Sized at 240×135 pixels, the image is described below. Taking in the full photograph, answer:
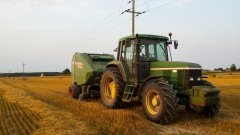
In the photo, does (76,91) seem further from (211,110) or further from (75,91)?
(211,110)

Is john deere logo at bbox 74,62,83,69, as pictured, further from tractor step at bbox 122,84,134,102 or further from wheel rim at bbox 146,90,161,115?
wheel rim at bbox 146,90,161,115

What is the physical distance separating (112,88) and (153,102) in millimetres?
3053

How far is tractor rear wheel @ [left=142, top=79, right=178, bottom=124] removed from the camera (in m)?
9.26

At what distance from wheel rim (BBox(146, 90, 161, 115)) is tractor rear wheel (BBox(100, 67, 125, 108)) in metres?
1.86

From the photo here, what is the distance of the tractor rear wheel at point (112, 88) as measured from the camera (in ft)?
39.0

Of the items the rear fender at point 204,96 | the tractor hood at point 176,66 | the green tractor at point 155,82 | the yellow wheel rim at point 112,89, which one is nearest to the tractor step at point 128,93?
the green tractor at point 155,82

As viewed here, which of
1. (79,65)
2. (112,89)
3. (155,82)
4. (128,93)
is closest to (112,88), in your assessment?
(112,89)

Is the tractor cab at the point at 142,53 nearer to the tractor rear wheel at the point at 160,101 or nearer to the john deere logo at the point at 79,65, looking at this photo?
the tractor rear wheel at the point at 160,101

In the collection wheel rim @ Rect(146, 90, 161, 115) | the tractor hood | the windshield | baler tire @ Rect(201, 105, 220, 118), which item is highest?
the windshield

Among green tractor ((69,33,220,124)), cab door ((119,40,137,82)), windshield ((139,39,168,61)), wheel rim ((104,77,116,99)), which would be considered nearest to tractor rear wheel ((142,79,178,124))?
green tractor ((69,33,220,124))

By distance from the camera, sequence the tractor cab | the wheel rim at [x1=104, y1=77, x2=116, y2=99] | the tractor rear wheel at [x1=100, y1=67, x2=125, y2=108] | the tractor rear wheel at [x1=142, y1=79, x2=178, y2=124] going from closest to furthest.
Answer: the tractor rear wheel at [x1=142, y1=79, x2=178, y2=124]
the tractor cab
the tractor rear wheel at [x1=100, y1=67, x2=125, y2=108]
the wheel rim at [x1=104, y1=77, x2=116, y2=99]

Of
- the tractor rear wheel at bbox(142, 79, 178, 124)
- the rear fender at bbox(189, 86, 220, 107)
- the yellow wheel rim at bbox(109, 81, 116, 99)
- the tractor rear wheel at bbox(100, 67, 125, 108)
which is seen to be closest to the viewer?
the tractor rear wheel at bbox(142, 79, 178, 124)

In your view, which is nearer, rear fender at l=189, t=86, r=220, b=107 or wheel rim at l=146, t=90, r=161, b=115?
rear fender at l=189, t=86, r=220, b=107

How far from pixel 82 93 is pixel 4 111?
393 centimetres
